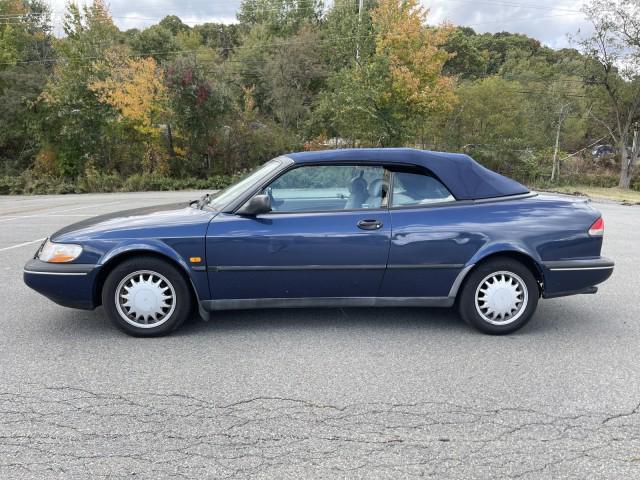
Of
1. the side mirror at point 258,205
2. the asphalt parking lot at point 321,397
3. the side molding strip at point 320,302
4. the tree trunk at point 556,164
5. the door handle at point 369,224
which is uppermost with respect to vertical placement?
the tree trunk at point 556,164

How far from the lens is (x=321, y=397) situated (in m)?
3.28

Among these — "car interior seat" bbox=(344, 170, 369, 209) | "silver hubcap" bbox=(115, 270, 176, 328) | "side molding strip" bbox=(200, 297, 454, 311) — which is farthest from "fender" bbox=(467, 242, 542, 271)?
"silver hubcap" bbox=(115, 270, 176, 328)

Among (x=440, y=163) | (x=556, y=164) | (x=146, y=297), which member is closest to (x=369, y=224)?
(x=440, y=163)

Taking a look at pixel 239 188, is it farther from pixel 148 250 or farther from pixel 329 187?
pixel 148 250

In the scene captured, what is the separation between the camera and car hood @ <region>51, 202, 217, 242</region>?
4.20 meters

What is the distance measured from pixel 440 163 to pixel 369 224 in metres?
0.86

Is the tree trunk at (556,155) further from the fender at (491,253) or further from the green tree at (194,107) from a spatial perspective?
the fender at (491,253)

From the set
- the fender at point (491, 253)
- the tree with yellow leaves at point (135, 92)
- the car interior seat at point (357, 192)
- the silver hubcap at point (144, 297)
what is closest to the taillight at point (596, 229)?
the fender at point (491, 253)

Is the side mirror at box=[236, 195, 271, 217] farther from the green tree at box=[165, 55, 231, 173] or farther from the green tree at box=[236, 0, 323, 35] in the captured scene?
the green tree at box=[236, 0, 323, 35]

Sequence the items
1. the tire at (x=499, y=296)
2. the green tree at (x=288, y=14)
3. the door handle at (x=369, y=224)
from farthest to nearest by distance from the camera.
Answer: the green tree at (x=288, y=14) → the tire at (x=499, y=296) → the door handle at (x=369, y=224)

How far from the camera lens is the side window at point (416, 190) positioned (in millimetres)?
4391

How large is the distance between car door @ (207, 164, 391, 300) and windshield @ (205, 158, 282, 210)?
17 cm

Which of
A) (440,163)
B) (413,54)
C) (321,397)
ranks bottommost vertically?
(321,397)

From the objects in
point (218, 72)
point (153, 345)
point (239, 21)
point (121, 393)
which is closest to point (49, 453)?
point (121, 393)
